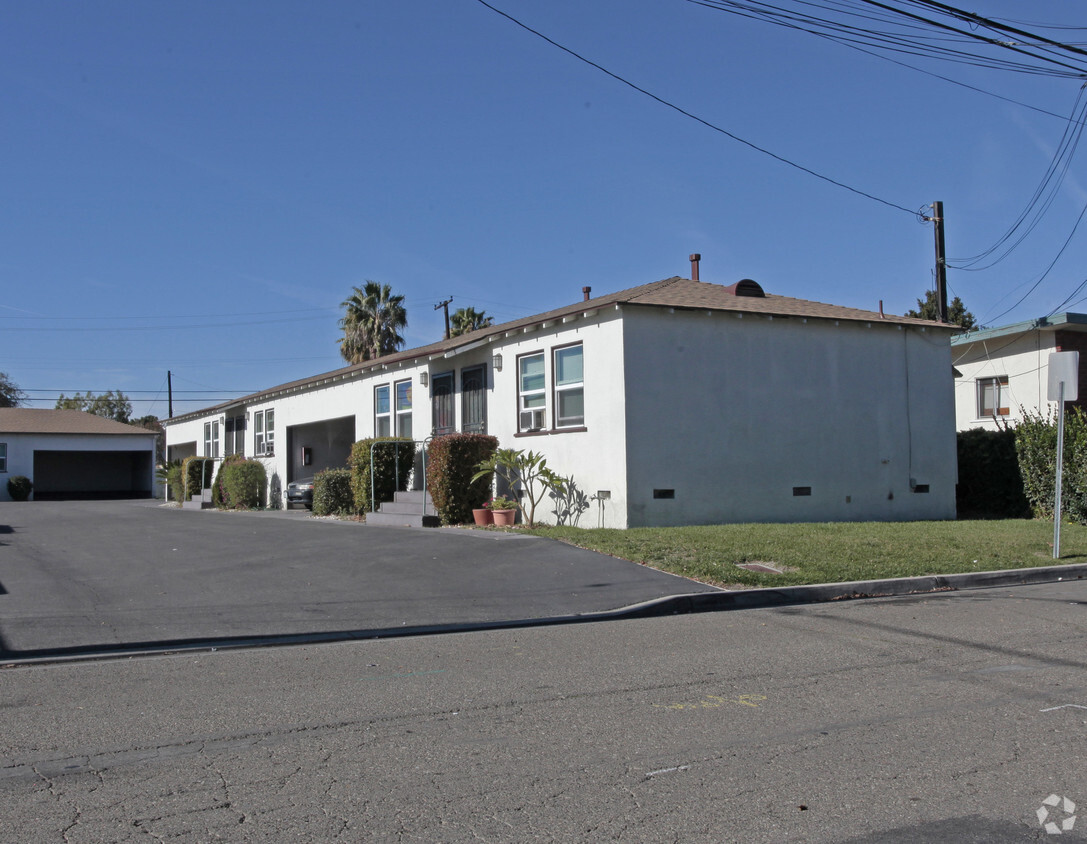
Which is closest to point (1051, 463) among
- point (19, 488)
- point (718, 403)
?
point (718, 403)

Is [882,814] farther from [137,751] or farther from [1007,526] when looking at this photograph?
[1007,526]

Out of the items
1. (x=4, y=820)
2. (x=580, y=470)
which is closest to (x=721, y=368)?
(x=580, y=470)

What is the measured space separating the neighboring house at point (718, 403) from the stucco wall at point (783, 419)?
3cm

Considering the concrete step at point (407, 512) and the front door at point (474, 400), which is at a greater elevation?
the front door at point (474, 400)

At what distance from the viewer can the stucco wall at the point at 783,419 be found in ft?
53.0

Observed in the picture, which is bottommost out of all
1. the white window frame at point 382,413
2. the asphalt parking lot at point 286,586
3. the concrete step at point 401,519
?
the asphalt parking lot at point 286,586

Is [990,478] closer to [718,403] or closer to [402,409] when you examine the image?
[718,403]

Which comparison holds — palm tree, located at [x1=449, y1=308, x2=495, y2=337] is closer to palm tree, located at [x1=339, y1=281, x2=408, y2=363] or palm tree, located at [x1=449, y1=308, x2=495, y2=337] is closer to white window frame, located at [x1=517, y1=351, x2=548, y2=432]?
palm tree, located at [x1=339, y1=281, x2=408, y2=363]

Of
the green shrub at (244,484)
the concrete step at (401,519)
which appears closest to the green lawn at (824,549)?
the concrete step at (401,519)

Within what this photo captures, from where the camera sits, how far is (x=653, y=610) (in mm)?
9891

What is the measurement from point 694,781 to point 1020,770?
1.62m

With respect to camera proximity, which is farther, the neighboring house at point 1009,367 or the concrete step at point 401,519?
the neighboring house at point 1009,367

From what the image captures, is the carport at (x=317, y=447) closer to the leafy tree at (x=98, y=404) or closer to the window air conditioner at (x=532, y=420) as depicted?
the window air conditioner at (x=532, y=420)

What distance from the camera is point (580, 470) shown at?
A: 16.8m
